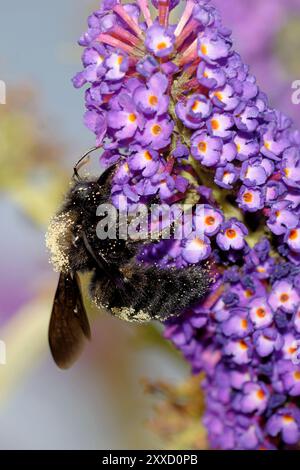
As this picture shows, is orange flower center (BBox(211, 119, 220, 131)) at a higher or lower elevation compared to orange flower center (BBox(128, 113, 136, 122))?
lower

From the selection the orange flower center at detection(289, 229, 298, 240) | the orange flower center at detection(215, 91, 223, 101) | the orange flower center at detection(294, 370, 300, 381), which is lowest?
the orange flower center at detection(294, 370, 300, 381)

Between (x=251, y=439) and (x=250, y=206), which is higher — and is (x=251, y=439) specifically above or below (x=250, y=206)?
below

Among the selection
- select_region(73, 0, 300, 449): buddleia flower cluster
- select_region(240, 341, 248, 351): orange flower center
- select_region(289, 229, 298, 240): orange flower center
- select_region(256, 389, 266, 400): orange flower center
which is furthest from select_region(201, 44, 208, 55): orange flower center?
select_region(256, 389, 266, 400): orange flower center

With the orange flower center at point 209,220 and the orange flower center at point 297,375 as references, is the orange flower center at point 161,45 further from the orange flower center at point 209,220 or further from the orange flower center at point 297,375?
the orange flower center at point 297,375

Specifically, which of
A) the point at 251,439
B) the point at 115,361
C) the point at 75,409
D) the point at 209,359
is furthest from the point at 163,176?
the point at 75,409

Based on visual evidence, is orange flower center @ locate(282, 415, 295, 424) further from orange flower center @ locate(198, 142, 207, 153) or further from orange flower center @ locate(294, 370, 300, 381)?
orange flower center @ locate(198, 142, 207, 153)

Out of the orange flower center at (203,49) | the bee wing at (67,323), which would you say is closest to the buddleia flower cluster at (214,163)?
the orange flower center at (203,49)
